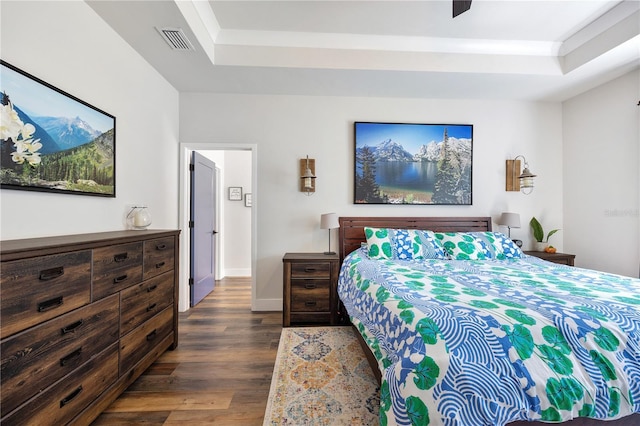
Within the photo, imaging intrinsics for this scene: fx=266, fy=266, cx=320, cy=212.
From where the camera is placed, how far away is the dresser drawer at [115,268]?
1529 mm

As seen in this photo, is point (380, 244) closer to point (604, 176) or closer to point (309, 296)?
point (309, 296)

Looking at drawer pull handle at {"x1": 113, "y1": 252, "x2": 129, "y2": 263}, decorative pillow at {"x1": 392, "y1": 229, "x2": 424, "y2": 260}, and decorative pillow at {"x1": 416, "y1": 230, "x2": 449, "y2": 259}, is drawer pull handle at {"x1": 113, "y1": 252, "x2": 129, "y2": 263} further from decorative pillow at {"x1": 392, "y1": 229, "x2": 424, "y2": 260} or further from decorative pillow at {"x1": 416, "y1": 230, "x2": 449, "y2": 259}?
decorative pillow at {"x1": 416, "y1": 230, "x2": 449, "y2": 259}

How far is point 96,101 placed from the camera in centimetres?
207

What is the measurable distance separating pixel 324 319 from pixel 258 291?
98 cm

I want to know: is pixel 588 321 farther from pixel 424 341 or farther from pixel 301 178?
pixel 301 178

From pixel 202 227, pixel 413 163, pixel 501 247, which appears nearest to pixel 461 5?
pixel 413 163

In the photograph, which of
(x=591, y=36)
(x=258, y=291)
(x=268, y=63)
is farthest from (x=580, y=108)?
(x=258, y=291)

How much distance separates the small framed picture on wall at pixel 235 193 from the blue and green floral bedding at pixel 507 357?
4.21 metres

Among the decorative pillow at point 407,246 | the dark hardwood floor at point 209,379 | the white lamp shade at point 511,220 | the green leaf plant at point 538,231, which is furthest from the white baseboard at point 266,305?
the green leaf plant at point 538,231

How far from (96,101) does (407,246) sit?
3085mm

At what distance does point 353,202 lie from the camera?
3.47 m

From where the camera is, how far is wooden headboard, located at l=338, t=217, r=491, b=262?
11.1 ft

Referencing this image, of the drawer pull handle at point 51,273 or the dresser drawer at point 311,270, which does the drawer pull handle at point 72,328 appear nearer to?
the drawer pull handle at point 51,273

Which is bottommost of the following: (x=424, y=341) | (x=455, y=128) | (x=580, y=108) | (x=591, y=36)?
(x=424, y=341)
